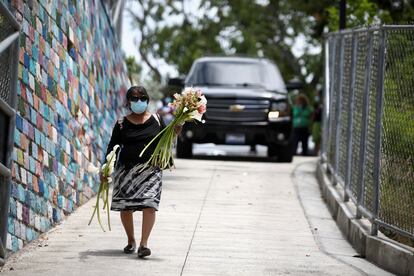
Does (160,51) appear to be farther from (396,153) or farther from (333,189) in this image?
(396,153)

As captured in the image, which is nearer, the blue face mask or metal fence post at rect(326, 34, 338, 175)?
the blue face mask

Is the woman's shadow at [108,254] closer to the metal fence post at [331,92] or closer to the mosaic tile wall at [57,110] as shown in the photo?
the mosaic tile wall at [57,110]

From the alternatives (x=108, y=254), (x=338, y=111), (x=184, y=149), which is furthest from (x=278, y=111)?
(x=108, y=254)

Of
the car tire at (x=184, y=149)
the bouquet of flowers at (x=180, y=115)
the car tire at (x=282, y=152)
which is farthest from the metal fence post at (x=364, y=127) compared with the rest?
the car tire at (x=184, y=149)

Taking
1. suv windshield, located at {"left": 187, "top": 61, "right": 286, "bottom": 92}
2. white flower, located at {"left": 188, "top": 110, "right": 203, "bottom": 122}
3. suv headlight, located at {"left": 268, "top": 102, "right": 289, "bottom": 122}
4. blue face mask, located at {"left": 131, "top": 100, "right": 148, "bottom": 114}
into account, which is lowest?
suv headlight, located at {"left": 268, "top": 102, "right": 289, "bottom": 122}

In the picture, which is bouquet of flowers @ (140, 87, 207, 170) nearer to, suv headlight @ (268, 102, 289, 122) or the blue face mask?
the blue face mask

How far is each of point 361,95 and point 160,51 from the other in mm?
35561

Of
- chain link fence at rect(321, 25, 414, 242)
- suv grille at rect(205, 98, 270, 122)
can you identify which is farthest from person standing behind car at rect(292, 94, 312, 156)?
chain link fence at rect(321, 25, 414, 242)

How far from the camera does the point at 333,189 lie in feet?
51.0

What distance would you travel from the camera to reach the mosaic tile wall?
10.7m

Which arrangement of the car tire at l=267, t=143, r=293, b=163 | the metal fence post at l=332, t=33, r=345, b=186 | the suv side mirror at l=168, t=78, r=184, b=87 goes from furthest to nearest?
1. the suv side mirror at l=168, t=78, r=184, b=87
2. the car tire at l=267, t=143, r=293, b=163
3. the metal fence post at l=332, t=33, r=345, b=186

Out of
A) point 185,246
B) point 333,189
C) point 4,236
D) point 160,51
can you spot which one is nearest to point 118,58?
point 333,189

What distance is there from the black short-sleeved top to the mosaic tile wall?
2.54ft

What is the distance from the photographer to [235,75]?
23.4 metres
